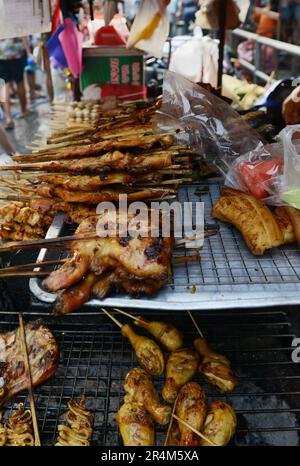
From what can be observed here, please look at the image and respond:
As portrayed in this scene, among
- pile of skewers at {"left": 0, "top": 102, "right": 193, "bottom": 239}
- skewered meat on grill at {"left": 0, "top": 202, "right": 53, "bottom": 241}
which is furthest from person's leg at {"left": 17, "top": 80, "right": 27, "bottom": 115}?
skewered meat on grill at {"left": 0, "top": 202, "right": 53, "bottom": 241}

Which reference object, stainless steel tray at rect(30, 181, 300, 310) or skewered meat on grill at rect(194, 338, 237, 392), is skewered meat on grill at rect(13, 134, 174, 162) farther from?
skewered meat on grill at rect(194, 338, 237, 392)

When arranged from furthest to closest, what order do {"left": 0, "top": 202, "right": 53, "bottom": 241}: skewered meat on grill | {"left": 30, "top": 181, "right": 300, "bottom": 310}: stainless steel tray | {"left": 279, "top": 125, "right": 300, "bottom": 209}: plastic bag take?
1. {"left": 0, "top": 202, "right": 53, "bottom": 241}: skewered meat on grill
2. {"left": 279, "top": 125, "right": 300, "bottom": 209}: plastic bag
3. {"left": 30, "top": 181, "right": 300, "bottom": 310}: stainless steel tray

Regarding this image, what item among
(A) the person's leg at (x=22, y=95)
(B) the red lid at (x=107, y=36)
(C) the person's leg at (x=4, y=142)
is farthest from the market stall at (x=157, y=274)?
(A) the person's leg at (x=22, y=95)

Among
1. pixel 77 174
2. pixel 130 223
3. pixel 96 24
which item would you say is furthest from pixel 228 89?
pixel 130 223

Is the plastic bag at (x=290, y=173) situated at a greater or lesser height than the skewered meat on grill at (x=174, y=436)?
greater

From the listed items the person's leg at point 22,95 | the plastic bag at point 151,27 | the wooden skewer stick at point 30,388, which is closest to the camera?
the wooden skewer stick at point 30,388

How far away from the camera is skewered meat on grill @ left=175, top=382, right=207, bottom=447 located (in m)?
2.51

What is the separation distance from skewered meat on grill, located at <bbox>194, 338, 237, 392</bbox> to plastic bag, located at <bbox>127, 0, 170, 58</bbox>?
3973 millimetres

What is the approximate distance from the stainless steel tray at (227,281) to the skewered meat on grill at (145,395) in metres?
0.93

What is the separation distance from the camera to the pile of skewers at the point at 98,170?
296 cm

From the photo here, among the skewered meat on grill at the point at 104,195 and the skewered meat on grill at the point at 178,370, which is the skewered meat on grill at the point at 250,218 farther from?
the skewered meat on grill at the point at 178,370

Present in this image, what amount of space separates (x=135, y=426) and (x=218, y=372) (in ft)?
2.44

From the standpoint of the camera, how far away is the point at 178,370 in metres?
2.98

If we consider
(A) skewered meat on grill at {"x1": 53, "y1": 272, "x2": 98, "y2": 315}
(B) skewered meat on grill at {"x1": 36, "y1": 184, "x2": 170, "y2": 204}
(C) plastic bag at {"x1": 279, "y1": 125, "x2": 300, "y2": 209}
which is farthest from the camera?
(B) skewered meat on grill at {"x1": 36, "y1": 184, "x2": 170, "y2": 204}
